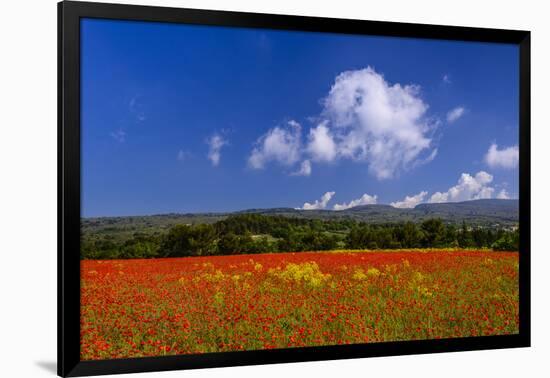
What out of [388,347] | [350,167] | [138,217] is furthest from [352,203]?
[138,217]

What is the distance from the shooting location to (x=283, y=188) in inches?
283

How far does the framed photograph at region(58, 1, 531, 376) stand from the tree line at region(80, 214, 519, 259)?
19 mm

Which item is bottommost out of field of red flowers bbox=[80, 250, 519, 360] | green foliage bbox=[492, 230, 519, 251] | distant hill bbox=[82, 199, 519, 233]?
field of red flowers bbox=[80, 250, 519, 360]

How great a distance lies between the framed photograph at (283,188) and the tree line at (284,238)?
19mm

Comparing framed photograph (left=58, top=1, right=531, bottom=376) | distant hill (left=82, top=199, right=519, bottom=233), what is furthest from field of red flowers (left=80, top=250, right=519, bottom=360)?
distant hill (left=82, top=199, right=519, bottom=233)

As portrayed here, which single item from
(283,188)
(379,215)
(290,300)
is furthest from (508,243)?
(283,188)

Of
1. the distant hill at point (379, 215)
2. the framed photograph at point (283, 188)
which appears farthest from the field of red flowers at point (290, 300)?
the distant hill at point (379, 215)

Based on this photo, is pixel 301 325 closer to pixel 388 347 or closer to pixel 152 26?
pixel 388 347

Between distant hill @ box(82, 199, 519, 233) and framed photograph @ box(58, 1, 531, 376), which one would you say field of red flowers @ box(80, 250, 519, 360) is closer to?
framed photograph @ box(58, 1, 531, 376)

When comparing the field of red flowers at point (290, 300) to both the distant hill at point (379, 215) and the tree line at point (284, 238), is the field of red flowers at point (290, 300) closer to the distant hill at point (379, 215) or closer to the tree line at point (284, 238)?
the tree line at point (284, 238)

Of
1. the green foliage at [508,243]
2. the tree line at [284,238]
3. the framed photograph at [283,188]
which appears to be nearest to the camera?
the framed photograph at [283,188]

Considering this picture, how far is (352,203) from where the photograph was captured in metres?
7.36

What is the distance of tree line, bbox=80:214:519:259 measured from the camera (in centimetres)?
690

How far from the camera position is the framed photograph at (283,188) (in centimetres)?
670
